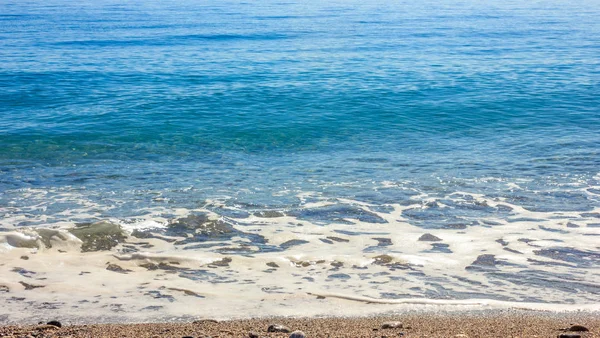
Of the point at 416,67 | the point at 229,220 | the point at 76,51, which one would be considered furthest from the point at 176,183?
the point at 76,51

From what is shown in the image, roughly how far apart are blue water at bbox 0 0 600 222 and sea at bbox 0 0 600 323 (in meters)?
0.10

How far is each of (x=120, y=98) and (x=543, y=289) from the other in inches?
725

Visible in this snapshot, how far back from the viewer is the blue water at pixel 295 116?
Result: 13.4 metres

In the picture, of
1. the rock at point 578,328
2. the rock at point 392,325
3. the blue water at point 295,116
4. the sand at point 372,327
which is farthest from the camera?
the blue water at point 295,116

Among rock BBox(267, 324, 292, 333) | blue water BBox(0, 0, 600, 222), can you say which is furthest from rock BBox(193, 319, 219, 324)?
blue water BBox(0, 0, 600, 222)

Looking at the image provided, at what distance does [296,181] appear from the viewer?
1393cm

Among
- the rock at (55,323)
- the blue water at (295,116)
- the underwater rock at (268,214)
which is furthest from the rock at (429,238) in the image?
the rock at (55,323)

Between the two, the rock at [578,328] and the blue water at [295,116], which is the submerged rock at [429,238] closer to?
the blue water at [295,116]

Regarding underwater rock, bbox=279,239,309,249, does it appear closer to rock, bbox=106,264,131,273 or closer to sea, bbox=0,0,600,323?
sea, bbox=0,0,600,323

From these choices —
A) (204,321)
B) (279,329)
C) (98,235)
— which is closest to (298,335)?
(279,329)

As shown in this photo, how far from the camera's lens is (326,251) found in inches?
391

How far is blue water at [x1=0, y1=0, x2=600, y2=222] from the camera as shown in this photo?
44.0ft

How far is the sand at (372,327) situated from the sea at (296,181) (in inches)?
15.4

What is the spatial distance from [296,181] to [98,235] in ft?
15.3
